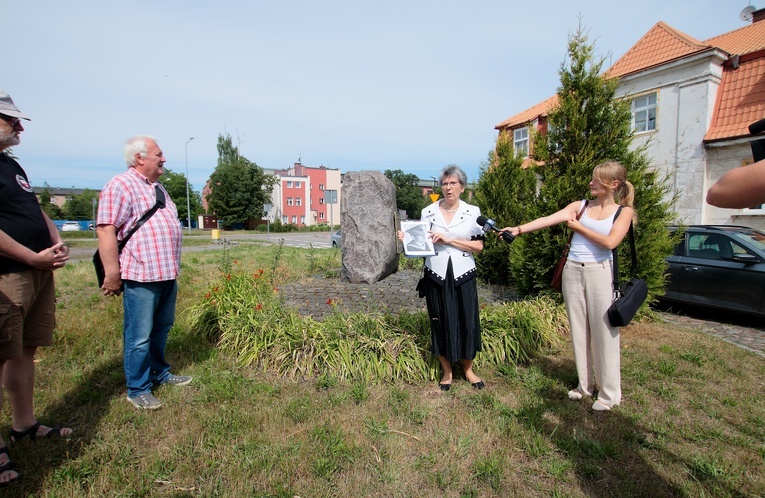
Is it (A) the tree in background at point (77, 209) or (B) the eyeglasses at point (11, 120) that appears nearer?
(B) the eyeglasses at point (11, 120)

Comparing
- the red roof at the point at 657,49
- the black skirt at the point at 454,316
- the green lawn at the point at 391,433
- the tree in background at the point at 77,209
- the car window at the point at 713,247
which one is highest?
the red roof at the point at 657,49

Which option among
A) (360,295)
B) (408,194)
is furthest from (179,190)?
(360,295)

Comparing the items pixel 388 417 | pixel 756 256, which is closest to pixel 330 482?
pixel 388 417

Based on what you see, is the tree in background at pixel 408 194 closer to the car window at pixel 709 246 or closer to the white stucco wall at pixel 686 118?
the white stucco wall at pixel 686 118

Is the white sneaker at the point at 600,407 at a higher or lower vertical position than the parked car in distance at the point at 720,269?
lower

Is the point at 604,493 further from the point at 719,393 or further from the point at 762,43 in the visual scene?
the point at 762,43

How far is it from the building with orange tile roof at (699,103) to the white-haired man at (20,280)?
10.6 meters

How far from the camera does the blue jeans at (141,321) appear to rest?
10.2 ft

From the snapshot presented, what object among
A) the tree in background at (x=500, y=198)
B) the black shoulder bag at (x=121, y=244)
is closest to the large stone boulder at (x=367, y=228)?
the tree in background at (x=500, y=198)

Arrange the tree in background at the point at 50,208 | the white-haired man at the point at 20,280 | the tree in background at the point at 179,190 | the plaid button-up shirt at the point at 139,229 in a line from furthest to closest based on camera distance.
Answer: the tree in background at the point at 179,190
the tree in background at the point at 50,208
the plaid button-up shirt at the point at 139,229
the white-haired man at the point at 20,280

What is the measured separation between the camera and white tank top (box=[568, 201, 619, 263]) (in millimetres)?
3125

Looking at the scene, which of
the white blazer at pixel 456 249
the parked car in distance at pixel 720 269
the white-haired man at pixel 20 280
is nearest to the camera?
the white-haired man at pixel 20 280

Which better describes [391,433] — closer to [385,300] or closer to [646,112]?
[385,300]

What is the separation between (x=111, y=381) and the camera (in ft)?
12.0
